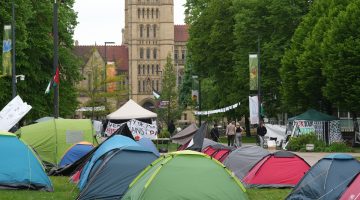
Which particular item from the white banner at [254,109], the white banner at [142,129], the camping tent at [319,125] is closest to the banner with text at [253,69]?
the white banner at [254,109]

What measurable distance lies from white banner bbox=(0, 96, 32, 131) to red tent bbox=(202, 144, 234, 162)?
20.6 ft

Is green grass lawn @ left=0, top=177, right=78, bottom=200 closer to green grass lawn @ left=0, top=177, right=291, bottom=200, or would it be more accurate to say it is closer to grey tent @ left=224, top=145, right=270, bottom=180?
green grass lawn @ left=0, top=177, right=291, bottom=200

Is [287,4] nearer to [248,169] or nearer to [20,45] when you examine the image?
[20,45]

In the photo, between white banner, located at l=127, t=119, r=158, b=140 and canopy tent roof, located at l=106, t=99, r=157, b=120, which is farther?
canopy tent roof, located at l=106, t=99, r=157, b=120

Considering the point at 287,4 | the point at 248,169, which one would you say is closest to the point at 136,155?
the point at 248,169

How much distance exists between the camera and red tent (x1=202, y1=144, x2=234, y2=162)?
2563 centimetres

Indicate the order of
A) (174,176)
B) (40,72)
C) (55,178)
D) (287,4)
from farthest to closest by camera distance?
(287,4), (40,72), (55,178), (174,176)

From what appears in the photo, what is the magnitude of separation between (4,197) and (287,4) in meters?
36.4

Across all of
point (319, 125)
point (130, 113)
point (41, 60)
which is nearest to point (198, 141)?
point (319, 125)

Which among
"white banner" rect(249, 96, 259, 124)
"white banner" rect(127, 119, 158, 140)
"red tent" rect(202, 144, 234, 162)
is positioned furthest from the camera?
"white banner" rect(249, 96, 259, 124)

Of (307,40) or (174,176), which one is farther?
(307,40)

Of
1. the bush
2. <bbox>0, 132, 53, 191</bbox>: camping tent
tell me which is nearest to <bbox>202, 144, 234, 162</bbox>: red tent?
<bbox>0, 132, 53, 191</bbox>: camping tent

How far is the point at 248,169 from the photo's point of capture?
2239 centimetres

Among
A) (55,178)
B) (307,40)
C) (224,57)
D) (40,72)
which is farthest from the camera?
(224,57)
